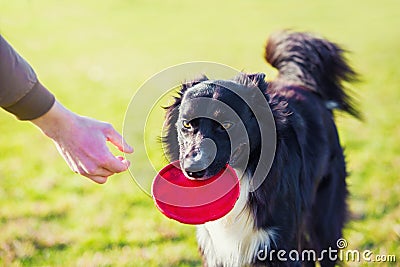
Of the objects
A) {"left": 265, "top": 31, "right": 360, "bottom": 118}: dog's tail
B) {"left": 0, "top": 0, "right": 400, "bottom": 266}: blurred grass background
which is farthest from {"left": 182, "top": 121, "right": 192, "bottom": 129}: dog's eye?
{"left": 0, "top": 0, "right": 400, "bottom": 266}: blurred grass background

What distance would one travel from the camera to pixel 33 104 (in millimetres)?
2395

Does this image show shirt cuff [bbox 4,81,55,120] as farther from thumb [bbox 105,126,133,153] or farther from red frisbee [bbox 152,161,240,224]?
red frisbee [bbox 152,161,240,224]

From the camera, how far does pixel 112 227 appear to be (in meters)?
5.28

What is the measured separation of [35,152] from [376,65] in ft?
27.5

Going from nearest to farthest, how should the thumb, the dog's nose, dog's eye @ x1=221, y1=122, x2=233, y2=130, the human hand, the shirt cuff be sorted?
the shirt cuff
the human hand
the thumb
the dog's nose
dog's eye @ x1=221, y1=122, x2=233, y2=130

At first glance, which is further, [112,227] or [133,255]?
[112,227]

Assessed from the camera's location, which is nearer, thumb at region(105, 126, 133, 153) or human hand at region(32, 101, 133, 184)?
human hand at region(32, 101, 133, 184)

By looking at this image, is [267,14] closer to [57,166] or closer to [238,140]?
[57,166]

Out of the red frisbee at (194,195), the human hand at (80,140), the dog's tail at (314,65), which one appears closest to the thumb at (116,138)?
the human hand at (80,140)

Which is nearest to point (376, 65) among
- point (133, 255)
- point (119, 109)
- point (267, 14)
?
point (119, 109)

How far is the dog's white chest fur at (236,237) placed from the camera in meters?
3.36

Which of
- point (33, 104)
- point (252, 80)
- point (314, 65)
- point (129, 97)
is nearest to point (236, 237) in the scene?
point (252, 80)

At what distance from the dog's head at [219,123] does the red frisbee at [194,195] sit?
0.10 metres

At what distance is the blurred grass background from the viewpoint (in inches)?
193
